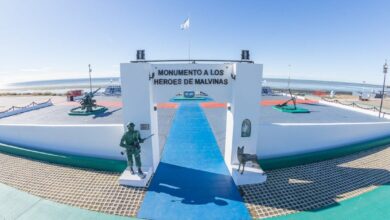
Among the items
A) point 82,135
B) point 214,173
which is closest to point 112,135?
point 82,135

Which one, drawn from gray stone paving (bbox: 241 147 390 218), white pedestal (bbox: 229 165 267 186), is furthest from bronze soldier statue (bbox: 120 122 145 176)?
gray stone paving (bbox: 241 147 390 218)

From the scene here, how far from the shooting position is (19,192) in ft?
27.9

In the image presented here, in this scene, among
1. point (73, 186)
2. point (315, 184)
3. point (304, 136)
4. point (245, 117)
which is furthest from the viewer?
point (304, 136)

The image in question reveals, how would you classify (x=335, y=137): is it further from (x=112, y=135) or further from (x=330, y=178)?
(x=112, y=135)

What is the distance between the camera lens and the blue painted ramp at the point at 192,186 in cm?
740

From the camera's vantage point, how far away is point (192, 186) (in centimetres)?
891

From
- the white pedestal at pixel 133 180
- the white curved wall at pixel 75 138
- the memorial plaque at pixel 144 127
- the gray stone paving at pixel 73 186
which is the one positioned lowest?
the gray stone paving at pixel 73 186

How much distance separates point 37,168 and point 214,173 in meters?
8.32

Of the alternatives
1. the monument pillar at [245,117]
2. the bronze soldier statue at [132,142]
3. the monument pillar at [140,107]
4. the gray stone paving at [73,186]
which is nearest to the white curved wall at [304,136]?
the monument pillar at [245,117]

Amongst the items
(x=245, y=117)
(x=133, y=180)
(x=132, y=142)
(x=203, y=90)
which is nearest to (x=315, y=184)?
(x=245, y=117)

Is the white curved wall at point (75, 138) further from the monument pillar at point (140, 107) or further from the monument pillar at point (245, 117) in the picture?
the monument pillar at point (245, 117)

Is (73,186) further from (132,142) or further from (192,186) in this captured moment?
(192,186)

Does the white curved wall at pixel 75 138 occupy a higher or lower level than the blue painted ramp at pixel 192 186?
higher

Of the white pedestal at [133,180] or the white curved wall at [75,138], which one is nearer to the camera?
the white pedestal at [133,180]
